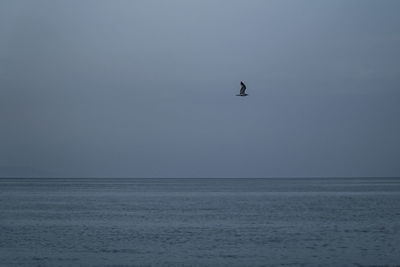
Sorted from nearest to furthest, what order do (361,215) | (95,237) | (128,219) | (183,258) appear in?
(183,258) → (95,237) → (128,219) → (361,215)

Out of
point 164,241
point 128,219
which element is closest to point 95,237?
point 164,241

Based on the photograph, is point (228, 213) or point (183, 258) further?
point (228, 213)

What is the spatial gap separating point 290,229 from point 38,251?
21692 mm

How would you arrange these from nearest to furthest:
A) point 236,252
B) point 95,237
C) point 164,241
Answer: point 236,252 → point 164,241 → point 95,237

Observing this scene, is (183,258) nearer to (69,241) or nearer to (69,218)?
(69,241)

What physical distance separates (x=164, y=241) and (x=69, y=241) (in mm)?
6636

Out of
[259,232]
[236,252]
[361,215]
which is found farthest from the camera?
[361,215]

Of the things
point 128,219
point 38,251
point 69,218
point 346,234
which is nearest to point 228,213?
point 128,219

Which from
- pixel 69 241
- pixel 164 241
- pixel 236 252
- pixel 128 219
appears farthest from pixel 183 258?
pixel 128 219

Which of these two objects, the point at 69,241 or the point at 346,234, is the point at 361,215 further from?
the point at 69,241

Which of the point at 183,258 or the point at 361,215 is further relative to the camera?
the point at 361,215

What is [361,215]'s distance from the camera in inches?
2532

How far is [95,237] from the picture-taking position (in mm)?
43375

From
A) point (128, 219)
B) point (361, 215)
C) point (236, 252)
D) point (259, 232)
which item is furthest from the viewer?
point (361, 215)
